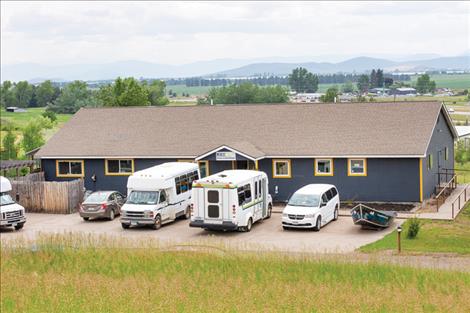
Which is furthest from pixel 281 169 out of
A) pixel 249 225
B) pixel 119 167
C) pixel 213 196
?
pixel 213 196

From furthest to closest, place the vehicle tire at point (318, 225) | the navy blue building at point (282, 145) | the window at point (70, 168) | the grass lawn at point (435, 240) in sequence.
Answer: the window at point (70, 168)
the navy blue building at point (282, 145)
the vehicle tire at point (318, 225)
the grass lawn at point (435, 240)

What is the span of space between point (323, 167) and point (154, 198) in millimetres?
9594

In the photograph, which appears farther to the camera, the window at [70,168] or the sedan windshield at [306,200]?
the window at [70,168]

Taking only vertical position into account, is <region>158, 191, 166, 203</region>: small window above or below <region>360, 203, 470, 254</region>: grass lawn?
above

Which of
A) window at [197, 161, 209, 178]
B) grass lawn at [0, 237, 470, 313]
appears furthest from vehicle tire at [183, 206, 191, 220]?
grass lawn at [0, 237, 470, 313]

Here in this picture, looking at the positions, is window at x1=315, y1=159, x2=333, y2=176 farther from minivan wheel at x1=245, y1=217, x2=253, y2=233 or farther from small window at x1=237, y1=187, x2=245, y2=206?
small window at x1=237, y1=187, x2=245, y2=206

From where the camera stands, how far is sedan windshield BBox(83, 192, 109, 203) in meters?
37.9

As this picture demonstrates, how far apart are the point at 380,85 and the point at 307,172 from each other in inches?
1468

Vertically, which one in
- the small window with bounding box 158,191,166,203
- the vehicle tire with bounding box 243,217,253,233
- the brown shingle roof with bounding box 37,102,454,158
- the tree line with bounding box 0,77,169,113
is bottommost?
the vehicle tire with bounding box 243,217,253,233

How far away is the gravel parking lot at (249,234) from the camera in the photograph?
31047 mm

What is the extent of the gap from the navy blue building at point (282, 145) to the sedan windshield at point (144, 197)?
20.4 ft

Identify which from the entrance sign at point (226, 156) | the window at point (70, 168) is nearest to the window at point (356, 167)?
the entrance sign at point (226, 156)

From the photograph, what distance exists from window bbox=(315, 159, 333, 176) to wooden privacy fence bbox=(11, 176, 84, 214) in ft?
38.5

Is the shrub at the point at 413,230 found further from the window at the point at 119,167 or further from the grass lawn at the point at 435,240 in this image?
the window at the point at 119,167
